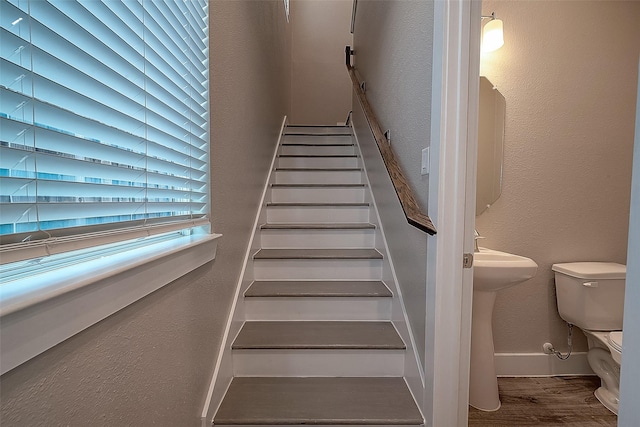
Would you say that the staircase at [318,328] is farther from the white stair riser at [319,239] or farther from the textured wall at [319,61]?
the textured wall at [319,61]

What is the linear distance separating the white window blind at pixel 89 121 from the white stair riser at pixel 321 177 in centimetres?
186

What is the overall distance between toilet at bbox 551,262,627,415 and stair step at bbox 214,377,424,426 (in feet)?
4.09

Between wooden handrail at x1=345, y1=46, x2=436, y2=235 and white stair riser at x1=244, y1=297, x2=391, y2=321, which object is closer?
wooden handrail at x1=345, y1=46, x2=436, y2=235

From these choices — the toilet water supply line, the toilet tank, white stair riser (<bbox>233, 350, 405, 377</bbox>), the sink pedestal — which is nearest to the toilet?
the toilet tank

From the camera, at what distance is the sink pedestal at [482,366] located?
1661mm

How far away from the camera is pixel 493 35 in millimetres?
1886

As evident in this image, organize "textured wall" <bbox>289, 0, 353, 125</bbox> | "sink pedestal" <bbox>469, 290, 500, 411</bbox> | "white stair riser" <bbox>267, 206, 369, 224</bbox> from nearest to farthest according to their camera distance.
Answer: "sink pedestal" <bbox>469, 290, 500, 411</bbox>
"white stair riser" <bbox>267, 206, 369, 224</bbox>
"textured wall" <bbox>289, 0, 353, 125</bbox>

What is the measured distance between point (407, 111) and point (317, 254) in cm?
105

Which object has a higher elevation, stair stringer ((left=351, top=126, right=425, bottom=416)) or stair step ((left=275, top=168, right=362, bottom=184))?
stair step ((left=275, top=168, right=362, bottom=184))

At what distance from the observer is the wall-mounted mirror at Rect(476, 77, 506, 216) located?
6.50 ft

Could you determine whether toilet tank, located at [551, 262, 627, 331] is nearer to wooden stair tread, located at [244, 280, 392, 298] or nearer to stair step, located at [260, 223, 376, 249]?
wooden stair tread, located at [244, 280, 392, 298]

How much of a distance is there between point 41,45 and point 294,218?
2.04 meters

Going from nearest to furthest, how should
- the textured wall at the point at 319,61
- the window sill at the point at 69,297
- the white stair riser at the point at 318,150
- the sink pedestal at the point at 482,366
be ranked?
the window sill at the point at 69,297 < the sink pedestal at the point at 482,366 < the white stair riser at the point at 318,150 < the textured wall at the point at 319,61

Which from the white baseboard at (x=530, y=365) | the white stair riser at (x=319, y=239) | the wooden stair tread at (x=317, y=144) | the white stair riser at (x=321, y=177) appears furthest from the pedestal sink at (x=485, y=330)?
the wooden stair tread at (x=317, y=144)
